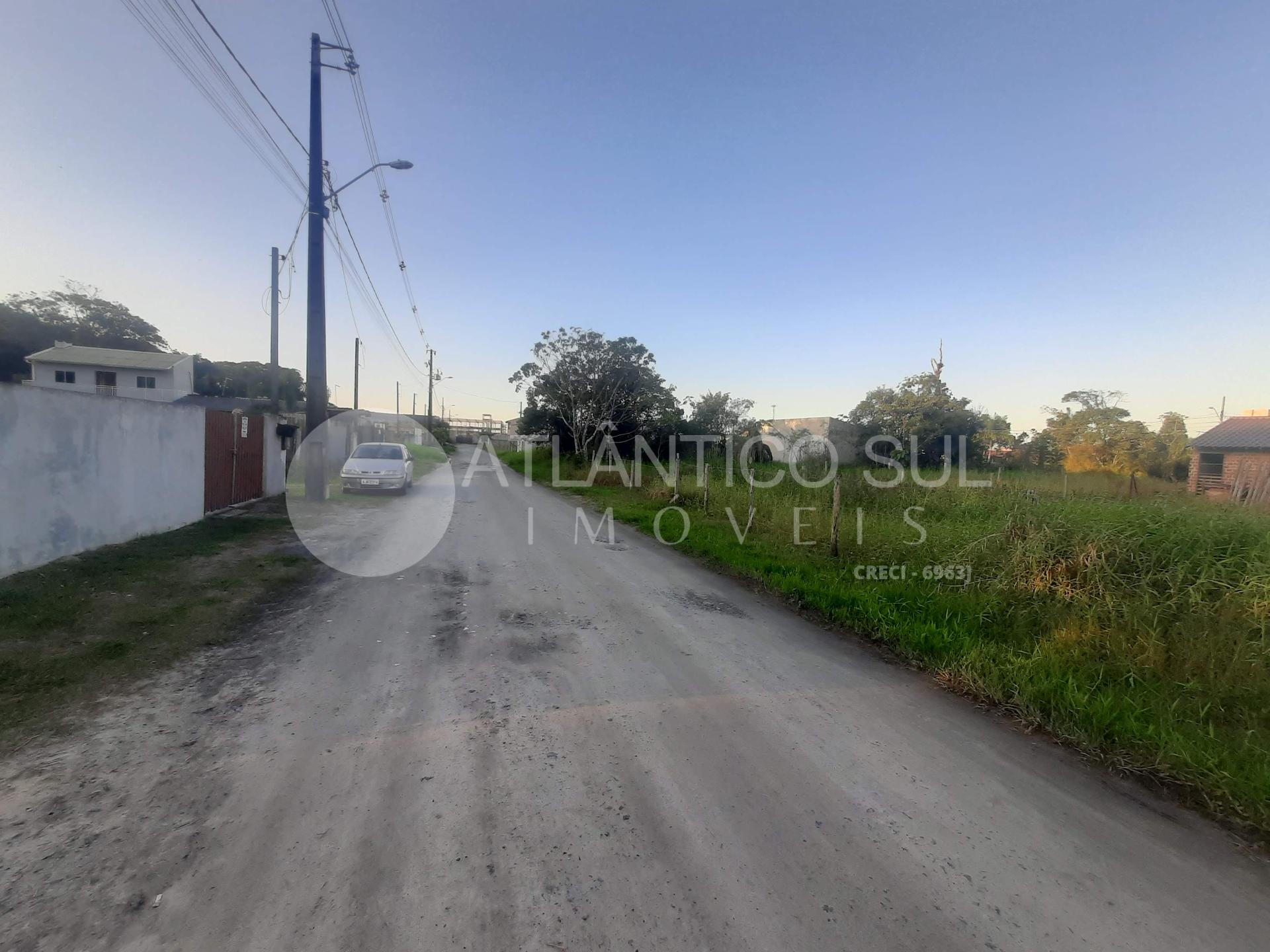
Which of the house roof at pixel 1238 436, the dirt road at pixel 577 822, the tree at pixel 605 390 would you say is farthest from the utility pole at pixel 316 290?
the house roof at pixel 1238 436

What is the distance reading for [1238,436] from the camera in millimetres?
19156

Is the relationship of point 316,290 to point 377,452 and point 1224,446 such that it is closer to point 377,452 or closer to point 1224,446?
point 377,452

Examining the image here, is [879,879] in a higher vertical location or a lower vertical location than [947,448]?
lower

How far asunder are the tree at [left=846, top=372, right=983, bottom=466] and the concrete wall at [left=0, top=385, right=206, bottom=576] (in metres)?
20.3

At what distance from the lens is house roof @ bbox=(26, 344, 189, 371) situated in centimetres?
3078

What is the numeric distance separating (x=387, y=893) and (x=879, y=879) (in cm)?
184

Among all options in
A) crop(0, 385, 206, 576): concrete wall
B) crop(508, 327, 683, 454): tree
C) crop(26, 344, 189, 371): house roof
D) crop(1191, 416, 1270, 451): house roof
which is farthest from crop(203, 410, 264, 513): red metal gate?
crop(26, 344, 189, 371): house roof

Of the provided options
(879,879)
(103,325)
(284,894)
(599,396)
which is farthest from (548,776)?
(103,325)

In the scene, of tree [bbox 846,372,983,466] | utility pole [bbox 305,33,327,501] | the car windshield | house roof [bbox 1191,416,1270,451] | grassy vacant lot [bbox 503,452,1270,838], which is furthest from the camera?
tree [bbox 846,372,983,466]

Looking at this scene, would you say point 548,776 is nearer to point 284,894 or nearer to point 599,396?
point 284,894

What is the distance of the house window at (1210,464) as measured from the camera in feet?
60.6

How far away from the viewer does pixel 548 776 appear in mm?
2736

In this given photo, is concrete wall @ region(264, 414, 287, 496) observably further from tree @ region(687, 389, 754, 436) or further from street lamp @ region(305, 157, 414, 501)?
tree @ region(687, 389, 754, 436)

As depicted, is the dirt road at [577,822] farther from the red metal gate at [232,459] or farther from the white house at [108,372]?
the white house at [108,372]
